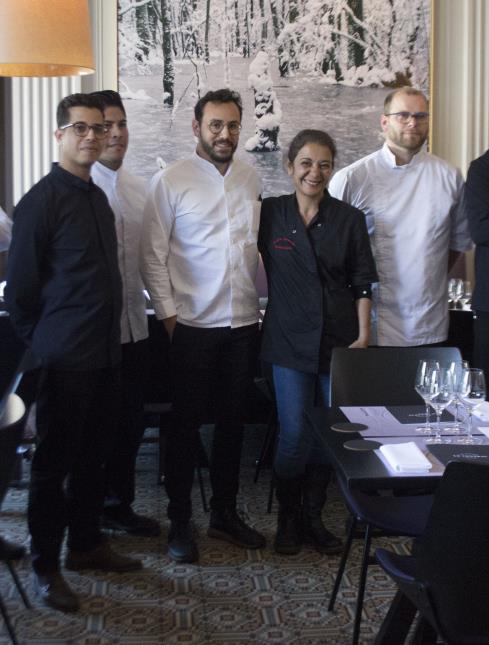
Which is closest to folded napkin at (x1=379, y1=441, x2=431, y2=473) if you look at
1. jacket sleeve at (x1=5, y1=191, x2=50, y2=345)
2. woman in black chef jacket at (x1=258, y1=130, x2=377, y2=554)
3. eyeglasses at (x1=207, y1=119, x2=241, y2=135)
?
woman in black chef jacket at (x1=258, y1=130, x2=377, y2=554)

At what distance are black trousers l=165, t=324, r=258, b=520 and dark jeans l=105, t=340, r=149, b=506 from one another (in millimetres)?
266

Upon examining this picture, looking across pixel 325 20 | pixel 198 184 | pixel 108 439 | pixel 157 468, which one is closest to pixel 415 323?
pixel 198 184

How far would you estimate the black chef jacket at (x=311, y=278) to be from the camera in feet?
11.0

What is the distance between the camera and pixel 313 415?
108 inches

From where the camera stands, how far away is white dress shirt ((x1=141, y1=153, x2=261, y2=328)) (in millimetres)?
3354

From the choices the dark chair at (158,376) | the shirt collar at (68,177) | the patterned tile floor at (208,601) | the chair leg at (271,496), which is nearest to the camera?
the patterned tile floor at (208,601)

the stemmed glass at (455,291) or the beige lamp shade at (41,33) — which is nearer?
the beige lamp shade at (41,33)

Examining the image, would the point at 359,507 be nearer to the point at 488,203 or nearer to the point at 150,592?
the point at 150,592

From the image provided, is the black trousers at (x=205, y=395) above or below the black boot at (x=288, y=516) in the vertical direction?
above

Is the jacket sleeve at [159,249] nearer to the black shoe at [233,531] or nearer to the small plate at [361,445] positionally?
the black shoe at [233,531]

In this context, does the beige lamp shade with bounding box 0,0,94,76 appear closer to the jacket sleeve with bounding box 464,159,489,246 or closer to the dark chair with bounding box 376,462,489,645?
the jacket sleeve with bounding box 464,159,489,246

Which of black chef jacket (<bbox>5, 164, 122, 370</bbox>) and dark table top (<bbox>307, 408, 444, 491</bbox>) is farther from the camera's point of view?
black chef jacket (<bbox>5, 164, 122, 370</bbox>)

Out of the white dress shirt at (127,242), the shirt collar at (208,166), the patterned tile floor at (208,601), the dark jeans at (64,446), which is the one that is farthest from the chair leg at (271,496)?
the shirt collar at (208,166)

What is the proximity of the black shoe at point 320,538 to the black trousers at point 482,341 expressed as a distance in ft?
3.00
